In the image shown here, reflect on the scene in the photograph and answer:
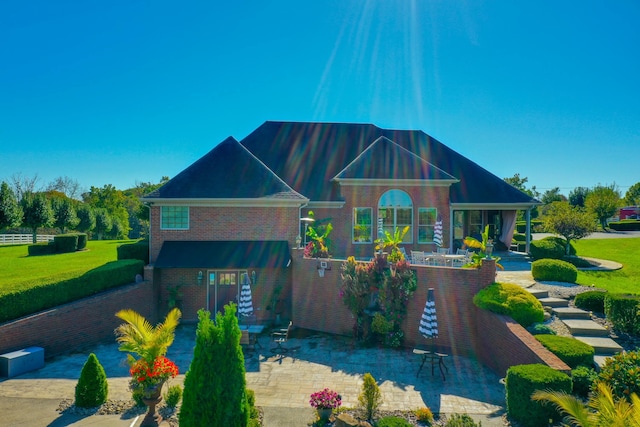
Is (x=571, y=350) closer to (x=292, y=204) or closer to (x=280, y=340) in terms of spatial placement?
(x=280, y=340)

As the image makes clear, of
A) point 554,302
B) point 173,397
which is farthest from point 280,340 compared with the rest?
A: point 554,302

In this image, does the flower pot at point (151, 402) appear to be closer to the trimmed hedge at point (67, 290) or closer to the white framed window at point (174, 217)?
the trimmed hedge at point (67, 290)

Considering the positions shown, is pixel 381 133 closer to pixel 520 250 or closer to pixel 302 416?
pixel 520 250

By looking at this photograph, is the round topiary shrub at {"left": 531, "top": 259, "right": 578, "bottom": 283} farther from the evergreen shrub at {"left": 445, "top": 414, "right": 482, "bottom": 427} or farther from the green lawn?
the evergreen shrub at {"left": 445, "top": 414, "right": 482, "bottom": 427}

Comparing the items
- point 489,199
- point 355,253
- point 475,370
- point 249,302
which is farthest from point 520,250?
point 249,302

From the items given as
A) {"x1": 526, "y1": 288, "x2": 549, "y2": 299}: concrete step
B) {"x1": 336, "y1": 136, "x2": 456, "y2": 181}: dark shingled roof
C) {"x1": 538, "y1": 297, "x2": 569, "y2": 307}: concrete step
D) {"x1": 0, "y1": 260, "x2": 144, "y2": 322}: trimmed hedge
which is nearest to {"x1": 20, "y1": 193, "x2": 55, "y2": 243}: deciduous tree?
{"x1": 0, "y1": 260, "x2": 144, "y2": 322}: trimmed hedge

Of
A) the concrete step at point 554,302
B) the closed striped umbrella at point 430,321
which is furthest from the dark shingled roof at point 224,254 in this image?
the concrete step at point 554,302
